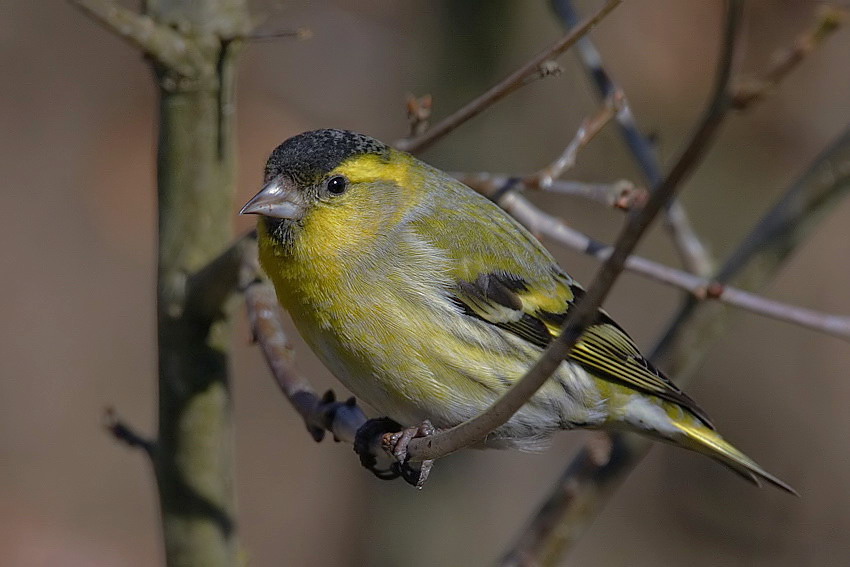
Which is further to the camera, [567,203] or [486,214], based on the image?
[567,203]

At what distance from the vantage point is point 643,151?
4.49 m

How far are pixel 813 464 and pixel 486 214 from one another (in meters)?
5.21

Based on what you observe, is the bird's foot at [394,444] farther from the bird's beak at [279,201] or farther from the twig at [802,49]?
the twig at [802,49]

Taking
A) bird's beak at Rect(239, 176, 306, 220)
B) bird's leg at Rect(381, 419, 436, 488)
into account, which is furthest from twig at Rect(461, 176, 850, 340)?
bird's leg at Rect(381, 419, 436, 488)

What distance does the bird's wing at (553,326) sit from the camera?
395cm

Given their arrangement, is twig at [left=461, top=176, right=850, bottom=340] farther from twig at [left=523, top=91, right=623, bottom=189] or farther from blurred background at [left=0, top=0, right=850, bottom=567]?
blurred background at [left=0, top=0, right=850, bottom=567]

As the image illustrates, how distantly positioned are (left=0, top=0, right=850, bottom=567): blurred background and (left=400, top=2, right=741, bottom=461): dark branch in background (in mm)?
4070

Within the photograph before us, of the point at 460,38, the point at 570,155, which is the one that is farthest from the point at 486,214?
the point at 460,38

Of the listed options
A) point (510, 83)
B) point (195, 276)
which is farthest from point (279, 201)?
point (510, 83)

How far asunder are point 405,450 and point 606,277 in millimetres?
1479

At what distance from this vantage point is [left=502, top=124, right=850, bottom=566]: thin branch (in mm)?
4352

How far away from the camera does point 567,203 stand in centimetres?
841

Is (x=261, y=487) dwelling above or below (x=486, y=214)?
below

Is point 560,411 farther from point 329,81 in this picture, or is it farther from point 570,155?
point 329,81
